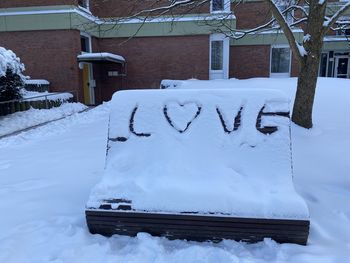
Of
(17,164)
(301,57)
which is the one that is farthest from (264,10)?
(17,164)

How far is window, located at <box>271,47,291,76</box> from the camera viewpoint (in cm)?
2072

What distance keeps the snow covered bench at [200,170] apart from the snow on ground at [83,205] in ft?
0.50

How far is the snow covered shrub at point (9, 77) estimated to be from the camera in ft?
37.4

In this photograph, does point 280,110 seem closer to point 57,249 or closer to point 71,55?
point 57,249

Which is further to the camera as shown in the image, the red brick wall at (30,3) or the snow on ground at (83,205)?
the red brick wall at (30,3)

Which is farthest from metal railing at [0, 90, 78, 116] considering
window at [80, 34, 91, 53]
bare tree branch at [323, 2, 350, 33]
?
bare tree branch at [323, 2, 350, 33]

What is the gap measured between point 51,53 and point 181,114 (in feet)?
50.5

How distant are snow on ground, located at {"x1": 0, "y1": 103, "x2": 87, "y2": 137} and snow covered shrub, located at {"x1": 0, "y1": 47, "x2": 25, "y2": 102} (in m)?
0.73

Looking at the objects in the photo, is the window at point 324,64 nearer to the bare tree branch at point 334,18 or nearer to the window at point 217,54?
the window at point 217,54

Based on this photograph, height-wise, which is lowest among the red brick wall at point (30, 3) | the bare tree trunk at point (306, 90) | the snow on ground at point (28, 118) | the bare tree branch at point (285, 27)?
the snow on ground at point (28, 118)

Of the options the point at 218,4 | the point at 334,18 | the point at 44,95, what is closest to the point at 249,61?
the point at 218,4

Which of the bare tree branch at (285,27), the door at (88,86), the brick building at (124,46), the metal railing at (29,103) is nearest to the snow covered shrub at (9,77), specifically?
the metal railing at (29,103)

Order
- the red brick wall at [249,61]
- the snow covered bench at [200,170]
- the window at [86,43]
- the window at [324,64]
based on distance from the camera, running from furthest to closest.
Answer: the window at [324,64]
the red brick wall at [249,61]
the window at [86,43]
the snow covered bench at [200,170]

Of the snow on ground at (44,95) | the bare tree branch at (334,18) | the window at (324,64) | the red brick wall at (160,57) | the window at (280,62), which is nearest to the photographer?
the bare tree branch at (334,18)
